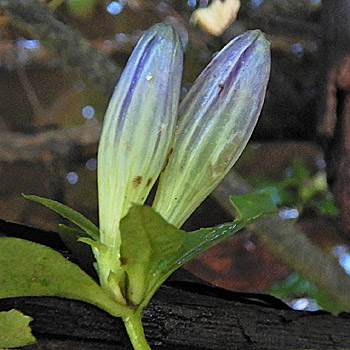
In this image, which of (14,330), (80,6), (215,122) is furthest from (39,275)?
(80,6)

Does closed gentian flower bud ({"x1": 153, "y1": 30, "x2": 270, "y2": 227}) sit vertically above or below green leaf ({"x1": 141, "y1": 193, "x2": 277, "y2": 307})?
above

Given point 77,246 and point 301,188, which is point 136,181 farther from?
point 301,188

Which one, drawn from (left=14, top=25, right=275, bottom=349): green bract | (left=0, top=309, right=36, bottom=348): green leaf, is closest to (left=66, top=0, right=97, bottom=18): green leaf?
(left=14, top=25, right=275, bottom=349): green bract

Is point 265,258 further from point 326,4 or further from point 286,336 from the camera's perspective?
point 286,336

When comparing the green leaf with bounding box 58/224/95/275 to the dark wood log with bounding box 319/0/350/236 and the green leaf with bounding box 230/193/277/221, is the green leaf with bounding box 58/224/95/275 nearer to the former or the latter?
the green leaf with bounding box 230/193/277/221

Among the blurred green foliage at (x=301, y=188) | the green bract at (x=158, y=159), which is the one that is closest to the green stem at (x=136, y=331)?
the green bract at (x=158, y=159)

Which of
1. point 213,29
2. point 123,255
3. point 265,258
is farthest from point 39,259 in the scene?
point 265,258
